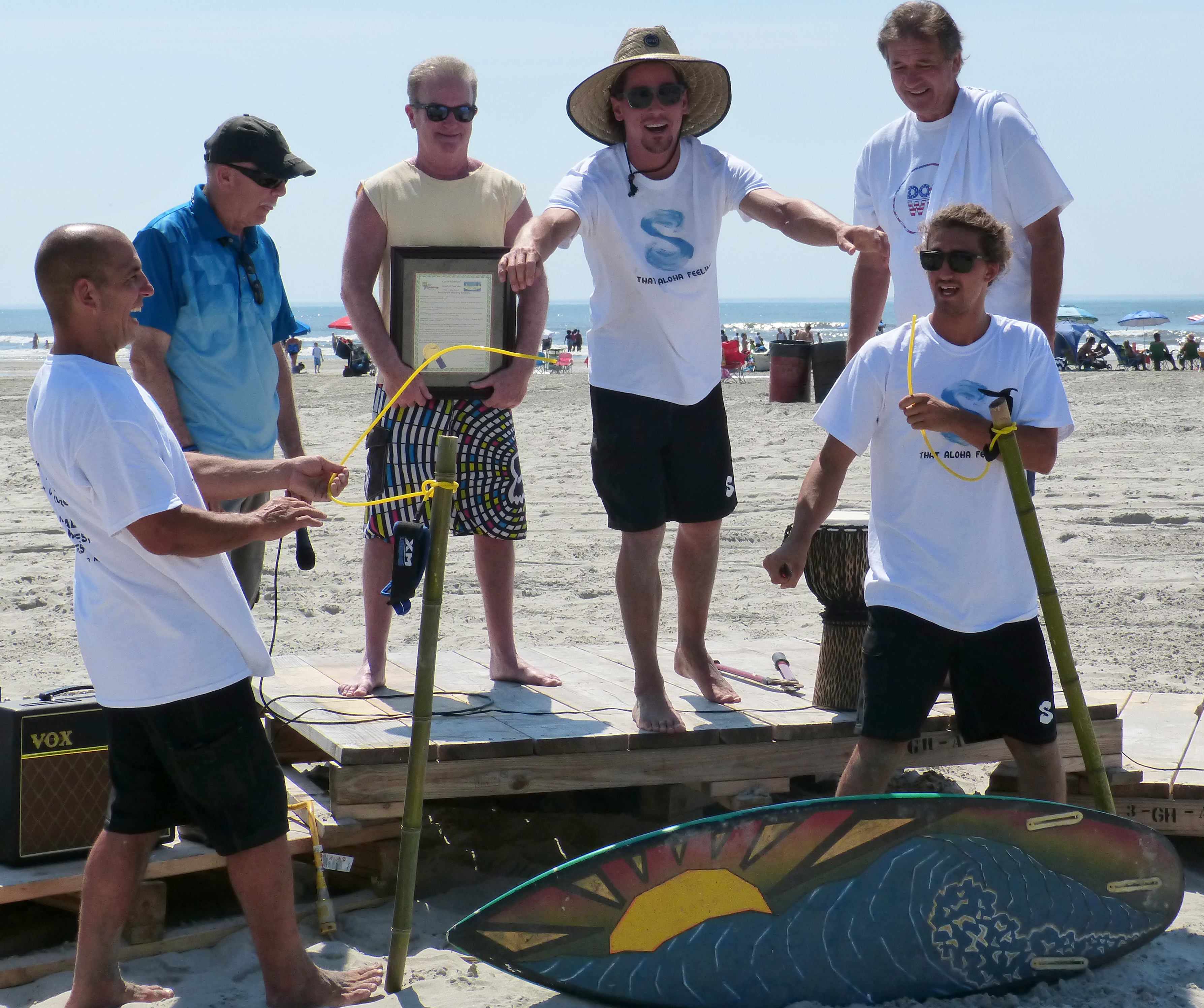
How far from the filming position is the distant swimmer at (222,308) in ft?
12.9

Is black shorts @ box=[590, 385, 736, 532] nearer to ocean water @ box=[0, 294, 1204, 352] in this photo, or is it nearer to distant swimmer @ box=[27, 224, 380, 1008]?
distant swimmer @ box=[27, 224, 380, 1008]

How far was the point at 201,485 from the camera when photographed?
10.9ft

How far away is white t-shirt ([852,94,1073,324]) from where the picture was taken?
3.99m

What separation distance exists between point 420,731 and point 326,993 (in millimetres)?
690

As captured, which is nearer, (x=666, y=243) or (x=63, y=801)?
(x=63, y=801)

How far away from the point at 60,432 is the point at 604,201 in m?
2.00

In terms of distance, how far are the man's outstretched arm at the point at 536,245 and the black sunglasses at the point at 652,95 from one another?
0.44m

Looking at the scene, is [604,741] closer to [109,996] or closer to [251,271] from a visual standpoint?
[109,996]

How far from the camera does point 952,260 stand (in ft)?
11.3

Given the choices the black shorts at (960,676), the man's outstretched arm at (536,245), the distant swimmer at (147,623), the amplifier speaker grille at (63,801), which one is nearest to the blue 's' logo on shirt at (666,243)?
the man's outstretched arm at (536,245)

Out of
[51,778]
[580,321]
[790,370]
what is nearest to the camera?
[51,778]

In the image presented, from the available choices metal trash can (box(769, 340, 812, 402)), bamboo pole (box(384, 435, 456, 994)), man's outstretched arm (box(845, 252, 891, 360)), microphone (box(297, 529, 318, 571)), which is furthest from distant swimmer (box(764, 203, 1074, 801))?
metal trash can (box(769, 340, 812, 402))

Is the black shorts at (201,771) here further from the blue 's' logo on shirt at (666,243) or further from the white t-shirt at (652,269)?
the blue 's' logo on shirt at (666,243)

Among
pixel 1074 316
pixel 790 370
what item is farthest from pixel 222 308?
pixel 1074 316
